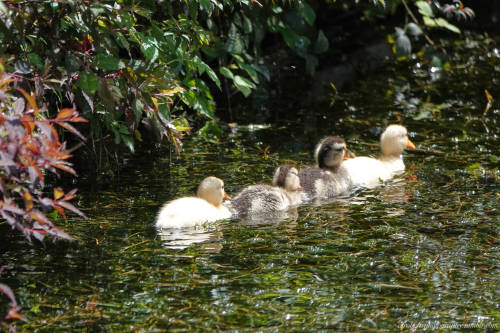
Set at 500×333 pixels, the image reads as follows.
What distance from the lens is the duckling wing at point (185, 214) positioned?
19.6 ft

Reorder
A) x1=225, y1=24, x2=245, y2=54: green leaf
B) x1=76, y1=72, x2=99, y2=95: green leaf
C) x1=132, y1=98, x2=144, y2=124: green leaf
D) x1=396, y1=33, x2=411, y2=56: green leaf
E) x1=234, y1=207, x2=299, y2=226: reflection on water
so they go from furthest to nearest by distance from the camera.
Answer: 1. x1=396, y1=33, x2=411, y2=56: green leaf
2. x1=225, y1=24, x2=245, y2=54: green leaf
3. x1=234, y1=207, x2=299, y2=226: reflection on water
4. x1=132, y1=98, x2=144, y2=124: green leaf
5. x1=76, y1=72, x2=99, y2=95: green leaf

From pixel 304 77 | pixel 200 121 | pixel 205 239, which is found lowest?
pixel 205 239

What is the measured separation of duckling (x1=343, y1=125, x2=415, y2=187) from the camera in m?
7.73

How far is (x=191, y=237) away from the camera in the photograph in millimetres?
5832

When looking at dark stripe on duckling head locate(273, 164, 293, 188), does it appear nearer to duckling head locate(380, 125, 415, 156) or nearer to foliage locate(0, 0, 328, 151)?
foliage locate(0, 0, 328, 151)

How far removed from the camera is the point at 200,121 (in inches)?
381

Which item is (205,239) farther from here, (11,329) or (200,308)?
(11,329)

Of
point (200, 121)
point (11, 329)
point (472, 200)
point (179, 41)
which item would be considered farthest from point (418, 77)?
point (11, 329)

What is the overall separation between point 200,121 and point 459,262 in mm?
5037

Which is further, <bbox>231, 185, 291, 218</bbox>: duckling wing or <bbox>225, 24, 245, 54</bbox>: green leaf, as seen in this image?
<bbox>225, 24, 245, 54</bbox>: green leaf

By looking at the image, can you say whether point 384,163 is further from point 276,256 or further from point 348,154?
point 276,256

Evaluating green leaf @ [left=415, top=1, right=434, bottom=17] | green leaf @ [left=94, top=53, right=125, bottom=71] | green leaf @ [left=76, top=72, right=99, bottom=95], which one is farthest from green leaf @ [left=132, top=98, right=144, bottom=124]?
green leaf @ [left=415, top=1, right=434, bottom=17]

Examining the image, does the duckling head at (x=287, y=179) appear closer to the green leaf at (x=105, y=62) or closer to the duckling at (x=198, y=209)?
the duckling at (x=198, y=209)

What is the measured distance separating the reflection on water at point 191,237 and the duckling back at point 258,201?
0.57 m
